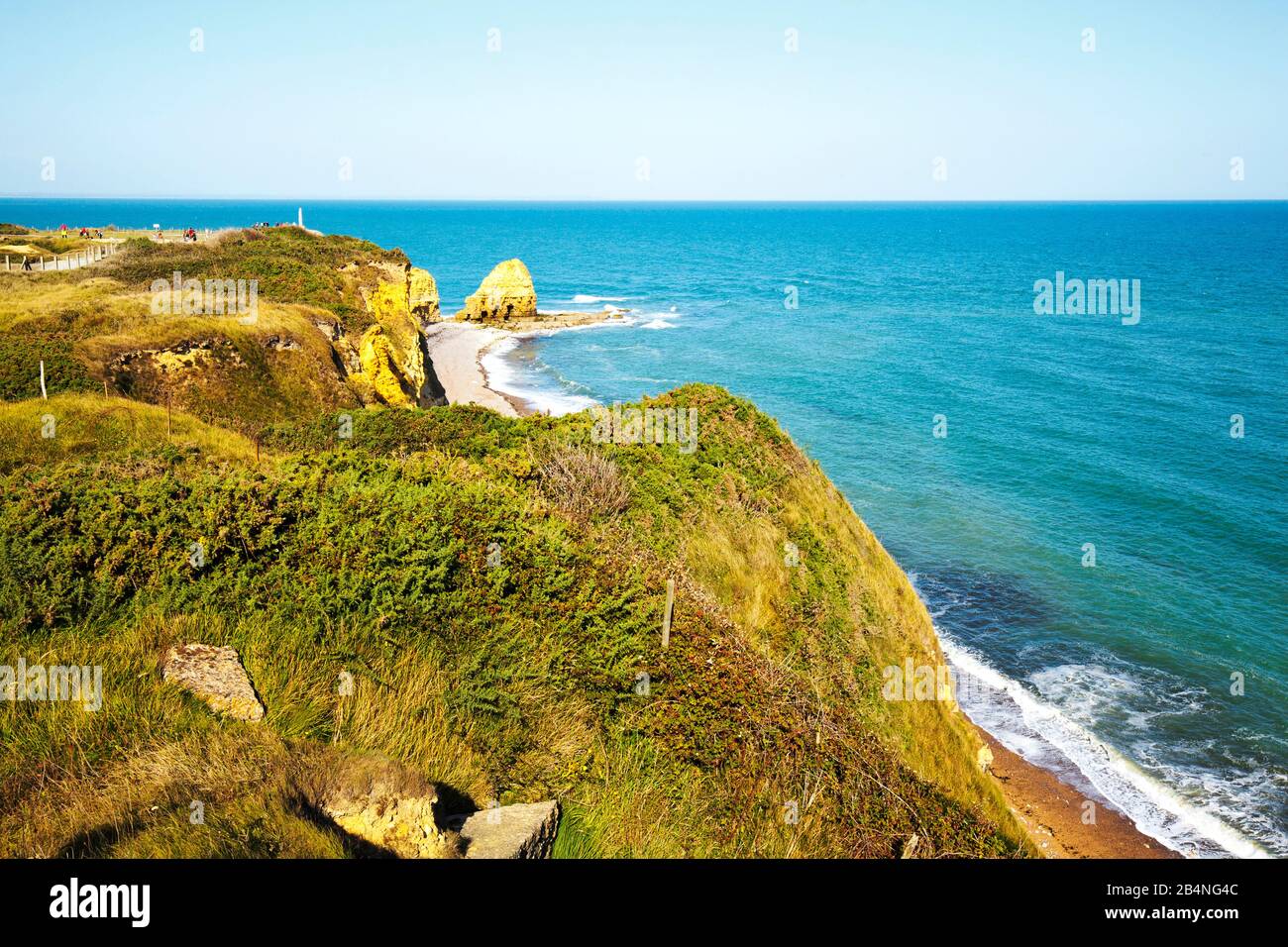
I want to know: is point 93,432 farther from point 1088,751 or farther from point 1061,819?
point 1088,751

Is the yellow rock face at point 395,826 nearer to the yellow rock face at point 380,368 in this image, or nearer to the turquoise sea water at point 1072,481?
the turquoise sea water at point 1072,481

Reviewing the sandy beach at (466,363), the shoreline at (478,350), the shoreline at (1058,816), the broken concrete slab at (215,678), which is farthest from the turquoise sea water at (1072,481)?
the broken concrete slab at (215,678)

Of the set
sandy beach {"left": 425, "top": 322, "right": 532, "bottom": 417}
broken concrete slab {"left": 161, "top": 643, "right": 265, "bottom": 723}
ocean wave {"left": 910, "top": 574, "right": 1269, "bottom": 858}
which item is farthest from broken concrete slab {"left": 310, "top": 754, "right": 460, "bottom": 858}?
sandy beach {"left": 425, "top": 322, "right": 532, "bottom": 417}

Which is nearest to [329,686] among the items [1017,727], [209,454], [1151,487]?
[209,454]

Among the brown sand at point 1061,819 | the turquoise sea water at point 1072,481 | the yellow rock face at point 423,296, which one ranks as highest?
the yellow rock face at point 423,296

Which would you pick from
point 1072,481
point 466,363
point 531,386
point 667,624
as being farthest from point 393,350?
point 466,363
